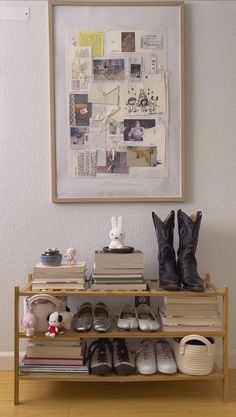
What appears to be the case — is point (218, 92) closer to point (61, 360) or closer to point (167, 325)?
point (167, 325)

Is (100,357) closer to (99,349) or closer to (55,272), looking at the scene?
(99,349)

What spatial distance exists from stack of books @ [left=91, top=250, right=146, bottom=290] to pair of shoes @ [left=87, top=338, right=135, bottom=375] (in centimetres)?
26

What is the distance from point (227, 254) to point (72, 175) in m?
0.75

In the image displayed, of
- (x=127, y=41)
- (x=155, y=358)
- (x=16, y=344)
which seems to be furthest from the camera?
(x=127, y=41)

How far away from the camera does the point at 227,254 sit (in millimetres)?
1929

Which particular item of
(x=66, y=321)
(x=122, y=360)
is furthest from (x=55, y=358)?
(x=122, y=360)

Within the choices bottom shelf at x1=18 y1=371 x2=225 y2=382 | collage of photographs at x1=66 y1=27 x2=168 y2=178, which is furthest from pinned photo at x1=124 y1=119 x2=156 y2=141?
bottom shelf at x1=18 y1=371 x2=225 y2=382

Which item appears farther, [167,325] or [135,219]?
[135,219]

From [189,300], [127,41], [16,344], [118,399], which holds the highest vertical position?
[127,41]

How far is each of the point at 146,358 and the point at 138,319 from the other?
0.47ft

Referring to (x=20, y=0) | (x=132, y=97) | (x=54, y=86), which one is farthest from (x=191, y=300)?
(x=20, y=0)

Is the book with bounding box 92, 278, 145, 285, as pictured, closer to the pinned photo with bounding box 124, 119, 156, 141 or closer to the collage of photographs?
the collage of photographs

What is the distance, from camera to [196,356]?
5.19 ft

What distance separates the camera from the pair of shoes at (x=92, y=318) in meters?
1.61
